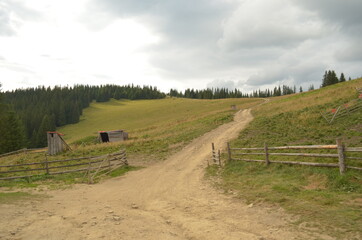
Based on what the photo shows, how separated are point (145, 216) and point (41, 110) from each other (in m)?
92.7

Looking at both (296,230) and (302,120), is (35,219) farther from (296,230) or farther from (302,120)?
(302,120)

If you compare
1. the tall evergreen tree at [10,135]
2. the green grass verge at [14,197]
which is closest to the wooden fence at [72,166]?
the green grass verge at [14,197]

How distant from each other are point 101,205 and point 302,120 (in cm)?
2106

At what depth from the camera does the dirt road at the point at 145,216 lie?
19.6 ft

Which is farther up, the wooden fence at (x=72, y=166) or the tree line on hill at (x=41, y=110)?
the tree line on hill at (x=41, y=110)

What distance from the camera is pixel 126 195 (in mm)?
11391

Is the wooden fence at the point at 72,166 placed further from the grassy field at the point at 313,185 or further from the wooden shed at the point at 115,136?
the wooden shed at the point at 115,136

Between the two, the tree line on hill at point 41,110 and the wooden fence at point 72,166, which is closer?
the wooden fence at point 72,166

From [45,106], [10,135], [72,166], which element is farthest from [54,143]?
[45,106]

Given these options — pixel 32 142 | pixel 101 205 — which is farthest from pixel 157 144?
pixel 32 142

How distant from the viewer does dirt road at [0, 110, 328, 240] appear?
19.6 feet

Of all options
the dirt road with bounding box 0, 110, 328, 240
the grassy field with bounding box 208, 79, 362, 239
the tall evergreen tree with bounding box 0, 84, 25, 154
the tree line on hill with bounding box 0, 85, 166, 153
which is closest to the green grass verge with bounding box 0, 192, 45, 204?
the dirt road with bounding box 0, 110, 328, 240

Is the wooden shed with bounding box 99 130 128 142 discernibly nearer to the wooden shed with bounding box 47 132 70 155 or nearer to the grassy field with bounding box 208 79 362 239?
the wooden shed with bounding box 47 132 70 155

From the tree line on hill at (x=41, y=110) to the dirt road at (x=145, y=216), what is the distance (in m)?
32.0
